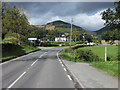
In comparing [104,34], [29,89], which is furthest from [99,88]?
[104,34]

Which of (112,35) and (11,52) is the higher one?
(112,35)

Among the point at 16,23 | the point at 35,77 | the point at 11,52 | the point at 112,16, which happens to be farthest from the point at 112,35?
the point at 16,23

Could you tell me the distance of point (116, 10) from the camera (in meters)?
10.7

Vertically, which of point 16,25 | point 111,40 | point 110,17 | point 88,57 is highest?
point 16,25

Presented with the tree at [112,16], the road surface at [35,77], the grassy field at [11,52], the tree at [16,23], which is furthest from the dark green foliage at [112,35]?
the tree at [16,23]

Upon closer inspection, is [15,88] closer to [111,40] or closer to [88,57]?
[111,40]

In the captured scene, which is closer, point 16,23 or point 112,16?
point 112,16

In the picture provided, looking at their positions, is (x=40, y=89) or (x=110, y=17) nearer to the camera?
(x=40, y=89)

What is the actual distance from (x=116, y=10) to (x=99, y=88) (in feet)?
22.3

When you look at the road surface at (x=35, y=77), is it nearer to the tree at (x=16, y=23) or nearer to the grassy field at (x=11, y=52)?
the grassy field at (x=11, y=52)

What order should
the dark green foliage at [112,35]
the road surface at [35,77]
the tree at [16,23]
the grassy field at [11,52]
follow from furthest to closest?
1. the tree at [16,23]
2. the grassy field at [11,52]
3. the dark green foliage at [112,35]
4. the road surface at [35,77]

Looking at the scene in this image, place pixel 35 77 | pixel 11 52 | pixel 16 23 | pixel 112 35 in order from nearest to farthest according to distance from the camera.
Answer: pixel 35 77, pixel 112 35, pixel 11 52, pixel 16 23

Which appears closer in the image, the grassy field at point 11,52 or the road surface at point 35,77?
the road surface at point 35,77

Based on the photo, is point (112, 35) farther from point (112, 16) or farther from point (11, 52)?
point (11, 52)
